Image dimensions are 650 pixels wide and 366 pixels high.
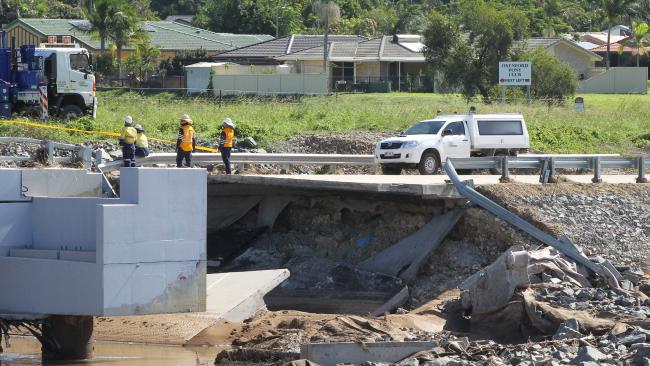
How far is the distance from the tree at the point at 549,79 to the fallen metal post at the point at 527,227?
117ft

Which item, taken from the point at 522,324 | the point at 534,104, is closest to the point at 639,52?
the point at 534,104

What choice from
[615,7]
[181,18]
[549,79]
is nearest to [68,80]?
[549,79]

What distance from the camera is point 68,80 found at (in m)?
39.2

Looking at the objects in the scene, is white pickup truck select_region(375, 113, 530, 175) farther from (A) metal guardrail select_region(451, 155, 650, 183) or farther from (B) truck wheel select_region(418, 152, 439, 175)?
(A) metal guardrail select_region(451, 155, 650, 183)

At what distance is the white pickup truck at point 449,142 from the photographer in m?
31.0

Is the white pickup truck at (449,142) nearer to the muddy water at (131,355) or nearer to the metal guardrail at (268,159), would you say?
the metal guardrail at (268,159)

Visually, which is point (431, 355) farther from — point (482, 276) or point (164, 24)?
point (164, 24)

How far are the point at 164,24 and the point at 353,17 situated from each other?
24310 millimetres

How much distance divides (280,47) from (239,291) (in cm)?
5583

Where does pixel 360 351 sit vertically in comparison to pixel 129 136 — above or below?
below

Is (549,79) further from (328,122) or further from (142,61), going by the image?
(142,61)

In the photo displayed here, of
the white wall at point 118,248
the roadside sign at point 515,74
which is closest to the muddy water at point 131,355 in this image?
the white wall at point 118,248

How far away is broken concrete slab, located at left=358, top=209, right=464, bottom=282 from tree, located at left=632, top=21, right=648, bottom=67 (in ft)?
229

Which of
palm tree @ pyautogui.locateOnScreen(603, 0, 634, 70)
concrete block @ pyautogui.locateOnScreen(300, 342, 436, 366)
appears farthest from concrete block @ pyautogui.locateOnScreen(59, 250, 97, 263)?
palm tree @ pyautogui.locateOnScreen(603, 0, 634, 70)
